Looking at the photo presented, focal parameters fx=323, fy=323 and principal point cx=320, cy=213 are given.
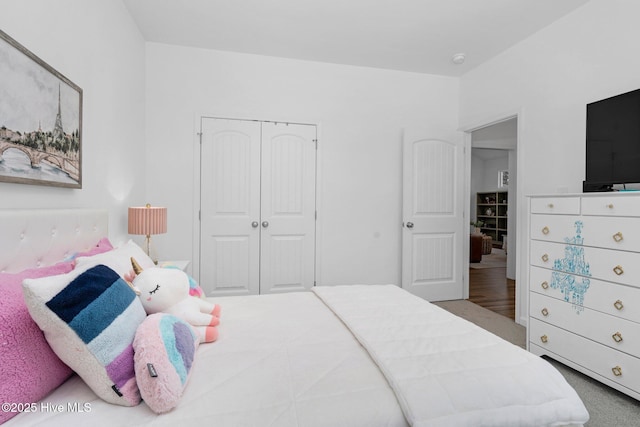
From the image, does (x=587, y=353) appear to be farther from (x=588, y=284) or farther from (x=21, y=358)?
(x=21, y=358)

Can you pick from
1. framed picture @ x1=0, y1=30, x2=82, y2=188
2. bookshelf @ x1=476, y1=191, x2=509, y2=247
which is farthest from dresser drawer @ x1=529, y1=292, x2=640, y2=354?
bookshelf @ x1=476, y1=191, x2=509, y2=247

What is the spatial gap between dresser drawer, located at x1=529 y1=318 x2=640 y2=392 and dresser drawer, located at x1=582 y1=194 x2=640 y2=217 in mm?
799

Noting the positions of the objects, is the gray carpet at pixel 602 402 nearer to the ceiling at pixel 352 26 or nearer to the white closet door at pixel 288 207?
the white closet door at pixel 288 207

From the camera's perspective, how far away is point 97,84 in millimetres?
2170

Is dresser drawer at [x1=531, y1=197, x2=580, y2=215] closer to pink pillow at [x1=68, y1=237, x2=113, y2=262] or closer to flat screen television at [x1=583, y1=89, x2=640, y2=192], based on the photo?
flat screen television at [x1=583, y1=89, x2=640, y2=192]

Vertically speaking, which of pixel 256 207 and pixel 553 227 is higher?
pixel 256 207

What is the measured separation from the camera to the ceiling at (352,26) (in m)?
2.64

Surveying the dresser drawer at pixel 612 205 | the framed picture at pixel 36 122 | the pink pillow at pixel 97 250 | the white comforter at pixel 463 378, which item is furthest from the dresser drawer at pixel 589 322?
the framed picture at pixel 36 122

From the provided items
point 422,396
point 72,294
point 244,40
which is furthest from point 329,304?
point 244,40

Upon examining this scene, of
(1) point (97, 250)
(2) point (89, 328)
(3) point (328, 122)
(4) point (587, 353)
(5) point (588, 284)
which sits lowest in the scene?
(4) point (587, 353)

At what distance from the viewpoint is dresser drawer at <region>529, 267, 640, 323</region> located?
180cm

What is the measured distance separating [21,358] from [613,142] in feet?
10.6

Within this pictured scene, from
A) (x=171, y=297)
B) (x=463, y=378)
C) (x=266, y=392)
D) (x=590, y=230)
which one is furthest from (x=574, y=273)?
(x=171, y=297)

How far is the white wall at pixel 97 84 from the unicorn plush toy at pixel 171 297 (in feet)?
2.24
